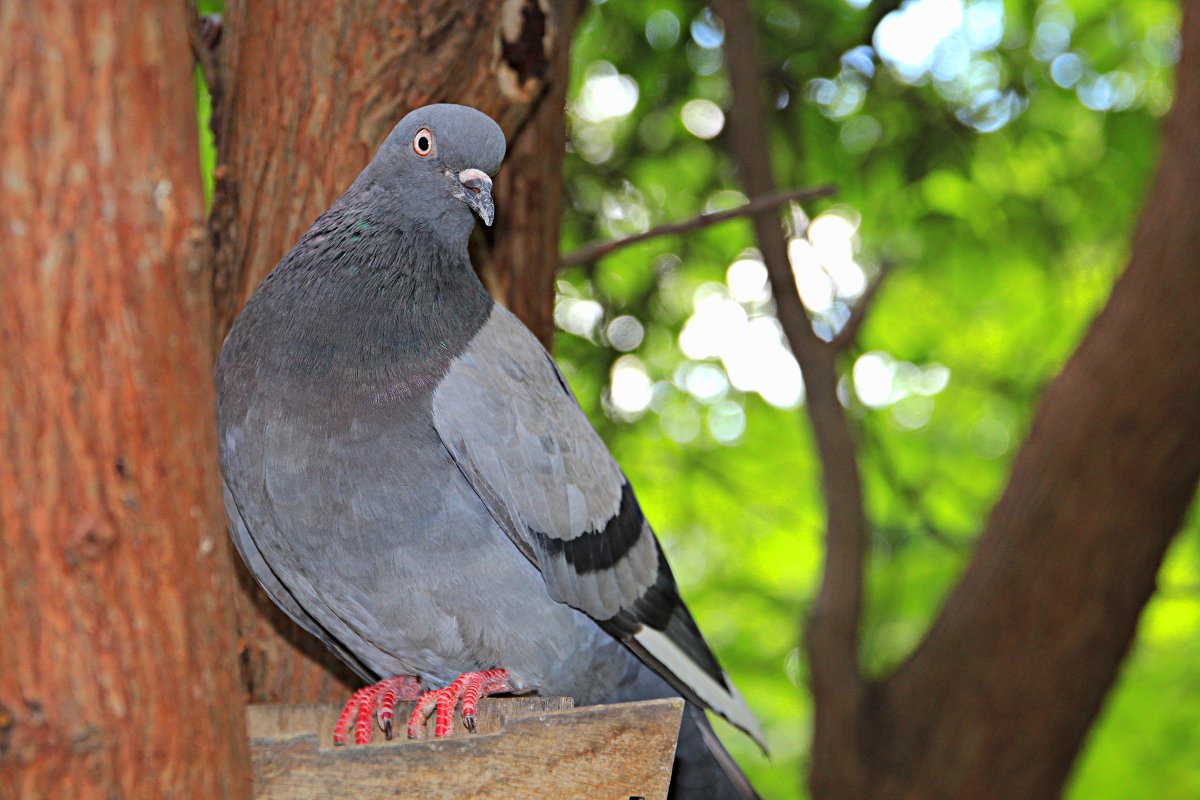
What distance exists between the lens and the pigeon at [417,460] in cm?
235

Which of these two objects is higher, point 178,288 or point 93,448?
point 178,288

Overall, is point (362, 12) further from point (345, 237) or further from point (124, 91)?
point (124, 91)

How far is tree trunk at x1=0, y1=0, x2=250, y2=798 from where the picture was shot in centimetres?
129

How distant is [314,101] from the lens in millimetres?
3010

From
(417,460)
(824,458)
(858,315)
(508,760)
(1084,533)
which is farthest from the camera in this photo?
(824,458)

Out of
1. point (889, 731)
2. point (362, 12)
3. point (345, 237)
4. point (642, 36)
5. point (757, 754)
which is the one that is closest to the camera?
point (345, 237)

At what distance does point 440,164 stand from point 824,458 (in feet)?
8.85

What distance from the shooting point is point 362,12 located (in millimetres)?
2969

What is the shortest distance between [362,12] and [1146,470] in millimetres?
3105

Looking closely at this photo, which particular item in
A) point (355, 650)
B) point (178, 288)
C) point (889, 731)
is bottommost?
point (889, 731)

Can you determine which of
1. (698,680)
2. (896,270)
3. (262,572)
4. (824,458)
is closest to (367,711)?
(262,572)

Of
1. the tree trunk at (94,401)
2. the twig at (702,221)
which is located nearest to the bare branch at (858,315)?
the twig at (702,221)

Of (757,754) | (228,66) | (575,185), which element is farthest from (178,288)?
(757,754)

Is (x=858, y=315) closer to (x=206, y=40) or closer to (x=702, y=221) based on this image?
(x=702, y=221)
